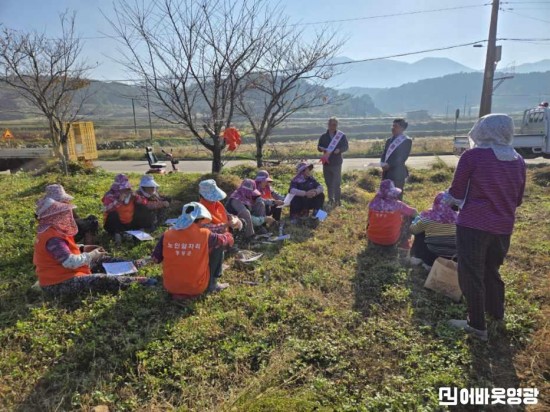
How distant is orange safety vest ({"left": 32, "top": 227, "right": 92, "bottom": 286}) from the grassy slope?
26 cm

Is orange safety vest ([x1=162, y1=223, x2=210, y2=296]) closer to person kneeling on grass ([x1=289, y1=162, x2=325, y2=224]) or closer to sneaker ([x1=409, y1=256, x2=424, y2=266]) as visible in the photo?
sneaker ([x1=409, y1=256, x2=424, y2=266])

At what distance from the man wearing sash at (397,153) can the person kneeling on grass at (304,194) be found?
118 cm

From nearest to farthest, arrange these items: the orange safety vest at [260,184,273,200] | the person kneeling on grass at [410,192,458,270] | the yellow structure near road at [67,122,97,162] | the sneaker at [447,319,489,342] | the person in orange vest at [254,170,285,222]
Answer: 1. the sneaker at [447,319,489,342]
2. the person kneeling on grass at [410,192,458,270]
3. the person in orange vest at [254,170,285,222]
4. the orange safety vest at [260,184,273,200]
5. the yellow structure near road at [67,122,97,162]

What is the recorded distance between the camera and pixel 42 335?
3.39 m

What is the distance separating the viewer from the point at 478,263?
3.14 m

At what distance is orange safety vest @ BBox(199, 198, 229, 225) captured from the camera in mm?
4789

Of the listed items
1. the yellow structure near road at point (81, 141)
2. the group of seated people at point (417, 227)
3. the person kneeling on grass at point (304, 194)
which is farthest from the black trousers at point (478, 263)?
the yellow structure near road at point (81, 141)

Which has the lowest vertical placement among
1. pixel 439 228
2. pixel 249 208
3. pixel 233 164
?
pixel 233 164

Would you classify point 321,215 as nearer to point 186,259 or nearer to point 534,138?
point 186,259

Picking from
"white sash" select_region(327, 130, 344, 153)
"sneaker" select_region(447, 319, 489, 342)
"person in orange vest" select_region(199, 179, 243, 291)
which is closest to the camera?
"sneaker" select_region(447, 319, 489, 342)

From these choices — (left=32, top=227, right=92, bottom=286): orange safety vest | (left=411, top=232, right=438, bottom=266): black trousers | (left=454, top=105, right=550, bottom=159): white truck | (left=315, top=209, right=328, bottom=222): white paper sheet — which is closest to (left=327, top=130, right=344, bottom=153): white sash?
(left=315, top=209, right=328, bottom=222): white paper sheet

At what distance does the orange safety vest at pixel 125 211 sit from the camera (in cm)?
567

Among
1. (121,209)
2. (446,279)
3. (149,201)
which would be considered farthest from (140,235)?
(446,279)

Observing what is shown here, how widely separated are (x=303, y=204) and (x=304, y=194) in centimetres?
27
